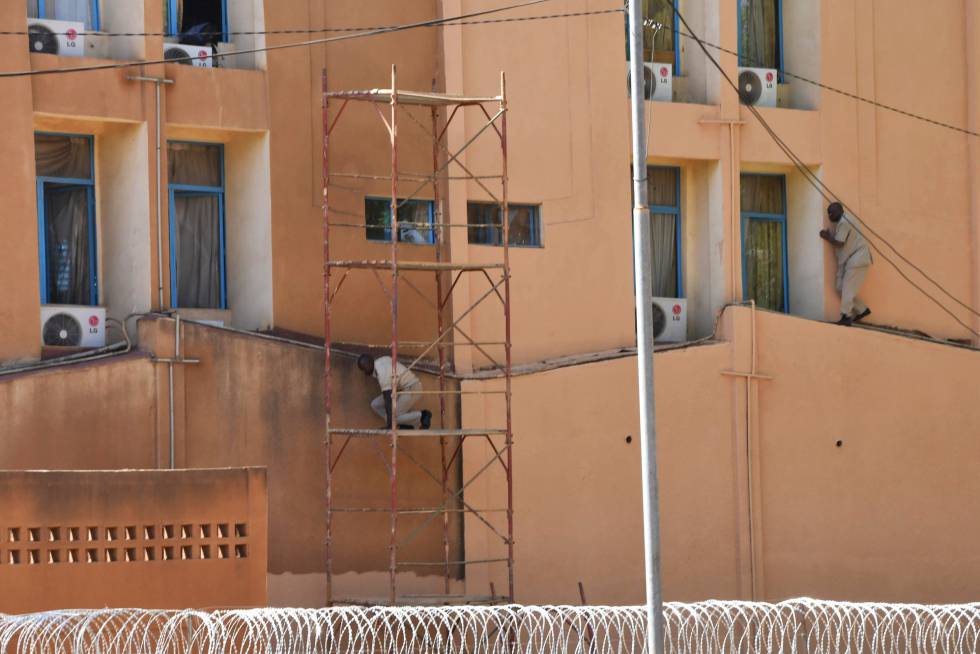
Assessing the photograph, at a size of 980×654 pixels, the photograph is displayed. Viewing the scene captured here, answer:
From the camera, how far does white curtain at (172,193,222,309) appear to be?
78.9 ft

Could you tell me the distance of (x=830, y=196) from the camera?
27.0m

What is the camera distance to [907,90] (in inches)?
1089

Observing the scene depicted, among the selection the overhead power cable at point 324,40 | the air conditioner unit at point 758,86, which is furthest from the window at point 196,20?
the air conditioner unit at point 758,86

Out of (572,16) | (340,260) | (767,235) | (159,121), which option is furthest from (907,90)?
(159,121)

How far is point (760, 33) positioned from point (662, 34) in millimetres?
1627

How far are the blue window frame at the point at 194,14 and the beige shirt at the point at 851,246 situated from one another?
9051 mm

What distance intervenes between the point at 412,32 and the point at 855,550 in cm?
937

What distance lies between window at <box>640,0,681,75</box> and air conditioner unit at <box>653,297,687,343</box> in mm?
3362

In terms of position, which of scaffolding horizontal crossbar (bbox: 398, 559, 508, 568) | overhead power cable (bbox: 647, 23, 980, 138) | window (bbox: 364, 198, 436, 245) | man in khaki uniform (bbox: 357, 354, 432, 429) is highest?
overhead power cable (bbox: 647, 23, 980, 138)

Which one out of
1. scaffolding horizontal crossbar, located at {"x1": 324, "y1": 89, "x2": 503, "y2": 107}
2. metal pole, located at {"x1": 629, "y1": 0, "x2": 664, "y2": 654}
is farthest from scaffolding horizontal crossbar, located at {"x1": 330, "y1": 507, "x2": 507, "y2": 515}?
metal pole, located at {"x1": 629, "y1": 0, "x2": 664, "y2": 654}

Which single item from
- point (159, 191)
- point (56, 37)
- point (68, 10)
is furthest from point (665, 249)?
point (56, 37)

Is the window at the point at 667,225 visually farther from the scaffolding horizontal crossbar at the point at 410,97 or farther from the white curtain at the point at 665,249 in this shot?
the scaffolding horizontal crossbar at the point at 410,97

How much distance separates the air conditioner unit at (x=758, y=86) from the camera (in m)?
27.0

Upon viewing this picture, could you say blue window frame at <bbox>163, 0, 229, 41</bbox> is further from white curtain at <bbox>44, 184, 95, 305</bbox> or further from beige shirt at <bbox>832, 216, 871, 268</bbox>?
beige shirt at <bbox>832, 216, 871, 268</bbox>
